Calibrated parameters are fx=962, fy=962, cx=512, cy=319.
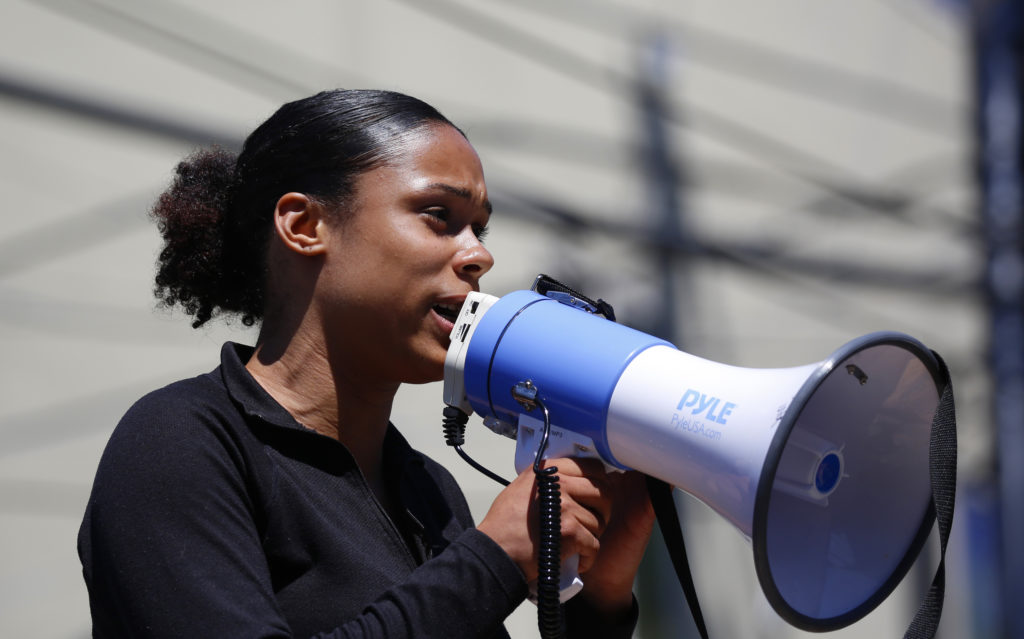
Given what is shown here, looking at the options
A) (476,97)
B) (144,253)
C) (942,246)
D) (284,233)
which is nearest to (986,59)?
(942,246)

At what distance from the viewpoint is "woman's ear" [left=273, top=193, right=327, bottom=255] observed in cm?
118

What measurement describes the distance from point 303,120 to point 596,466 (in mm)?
564

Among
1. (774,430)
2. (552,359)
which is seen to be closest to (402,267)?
(552,359)

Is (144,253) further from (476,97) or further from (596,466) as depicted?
(596,466)

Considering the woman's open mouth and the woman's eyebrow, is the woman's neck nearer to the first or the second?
the woman's open mouth

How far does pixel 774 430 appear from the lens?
88cm

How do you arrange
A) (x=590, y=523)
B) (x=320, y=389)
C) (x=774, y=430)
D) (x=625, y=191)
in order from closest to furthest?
(x=774, y=430)
(x=590, y=523)
(x=320, y=389)
(x=625, y=191)

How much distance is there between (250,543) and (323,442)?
18 centimetres

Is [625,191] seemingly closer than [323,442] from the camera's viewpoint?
No

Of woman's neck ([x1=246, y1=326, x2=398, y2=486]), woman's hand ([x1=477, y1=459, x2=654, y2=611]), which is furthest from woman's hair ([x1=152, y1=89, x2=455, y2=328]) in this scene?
woman's hand ([x1=477, y1=459, x2=654, y2=611])

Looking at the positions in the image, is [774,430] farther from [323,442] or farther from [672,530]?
[323,442]

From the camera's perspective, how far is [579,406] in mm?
1056

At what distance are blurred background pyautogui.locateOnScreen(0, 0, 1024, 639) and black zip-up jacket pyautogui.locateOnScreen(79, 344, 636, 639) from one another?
110 cm

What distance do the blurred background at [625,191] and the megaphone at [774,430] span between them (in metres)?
1.25
